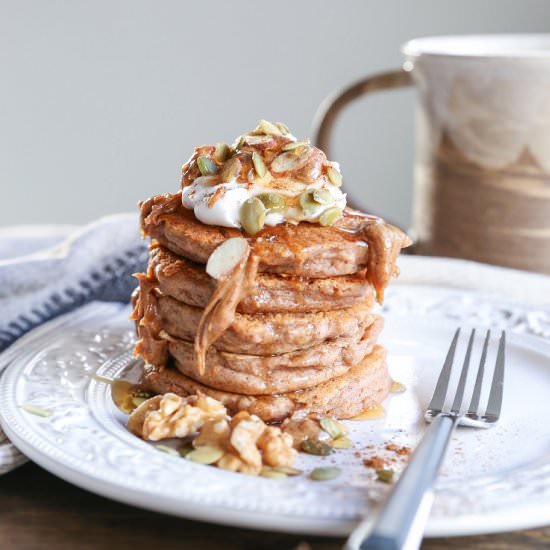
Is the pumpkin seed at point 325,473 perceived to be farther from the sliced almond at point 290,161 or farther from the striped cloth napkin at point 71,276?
the striped cloth napkin at point 71,276

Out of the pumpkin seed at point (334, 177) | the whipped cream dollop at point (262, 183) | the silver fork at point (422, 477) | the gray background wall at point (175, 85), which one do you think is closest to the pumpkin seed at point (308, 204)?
the whipped cream dollop at point (262, 183)

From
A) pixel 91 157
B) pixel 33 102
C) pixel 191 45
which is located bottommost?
pixel 91 157

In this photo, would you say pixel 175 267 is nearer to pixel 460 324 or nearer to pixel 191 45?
pixel 460 324

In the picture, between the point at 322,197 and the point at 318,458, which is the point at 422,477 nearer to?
the point at 318,458

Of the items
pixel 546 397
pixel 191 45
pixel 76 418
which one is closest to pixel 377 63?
pixel 191 45

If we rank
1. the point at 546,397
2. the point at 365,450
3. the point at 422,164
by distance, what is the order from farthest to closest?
the point at 422,164 < the point at 546,397 < the point at 365,450

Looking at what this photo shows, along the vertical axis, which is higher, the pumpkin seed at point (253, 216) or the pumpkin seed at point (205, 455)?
the pumpkin seed at point (253, 216)

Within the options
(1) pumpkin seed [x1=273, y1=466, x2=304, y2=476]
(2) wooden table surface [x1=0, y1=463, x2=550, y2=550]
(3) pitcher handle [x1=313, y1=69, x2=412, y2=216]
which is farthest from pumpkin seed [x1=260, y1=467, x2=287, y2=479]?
(3) pitcher handle [x1=313, y1=69, x2=412, y2=216]
